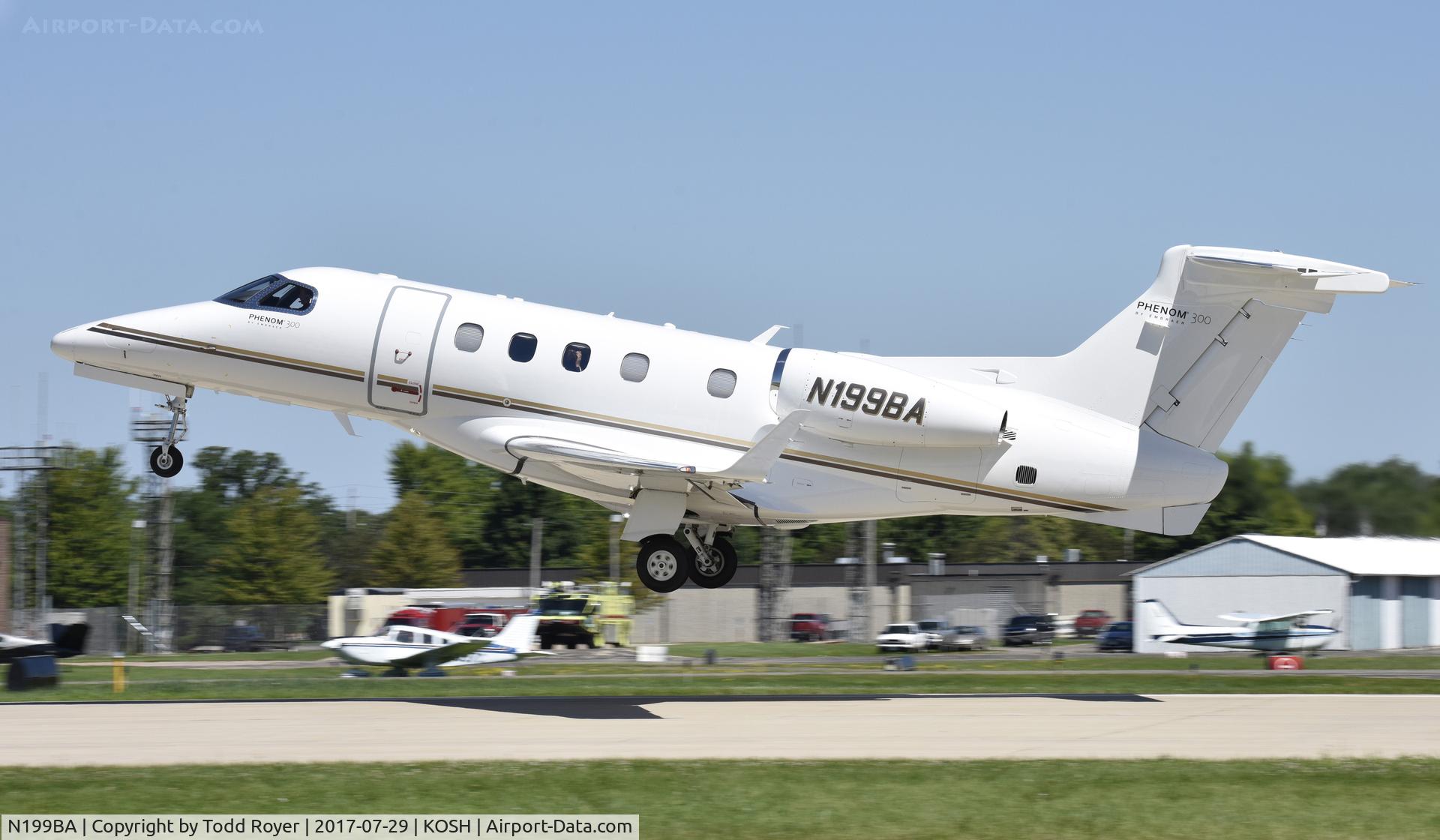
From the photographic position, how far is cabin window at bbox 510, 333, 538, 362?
20859 millimetres

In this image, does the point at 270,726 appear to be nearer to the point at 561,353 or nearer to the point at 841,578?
the point at 561,353

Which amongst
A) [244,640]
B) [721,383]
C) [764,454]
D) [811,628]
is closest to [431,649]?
[721,383]

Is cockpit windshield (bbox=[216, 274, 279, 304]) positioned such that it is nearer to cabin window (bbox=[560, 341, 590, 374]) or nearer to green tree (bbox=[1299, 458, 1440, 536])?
cabin window (bbox=[560, 341, 590, 374])

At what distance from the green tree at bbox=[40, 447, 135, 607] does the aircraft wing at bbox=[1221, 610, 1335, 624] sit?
5687 cm

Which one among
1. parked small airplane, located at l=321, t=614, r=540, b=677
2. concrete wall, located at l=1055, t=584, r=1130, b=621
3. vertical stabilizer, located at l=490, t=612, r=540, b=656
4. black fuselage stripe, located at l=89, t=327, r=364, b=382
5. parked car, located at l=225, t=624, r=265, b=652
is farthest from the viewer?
concrete wall, located at l=1055, t=584, r=1130, b=621

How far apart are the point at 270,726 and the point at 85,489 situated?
62.6 metres

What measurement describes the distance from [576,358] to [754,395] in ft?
8.84

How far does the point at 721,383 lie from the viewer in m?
20.9

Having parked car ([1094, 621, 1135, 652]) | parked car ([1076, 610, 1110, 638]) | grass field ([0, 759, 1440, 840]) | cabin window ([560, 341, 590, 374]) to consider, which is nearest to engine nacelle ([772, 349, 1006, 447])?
cabin window ([560, 341, 590, 374])

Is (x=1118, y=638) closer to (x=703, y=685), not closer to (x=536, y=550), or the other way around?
(x=703, y=685)

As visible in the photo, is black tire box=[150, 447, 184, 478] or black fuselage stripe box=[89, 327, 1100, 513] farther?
black tire box=[150, 447, 184, 478]

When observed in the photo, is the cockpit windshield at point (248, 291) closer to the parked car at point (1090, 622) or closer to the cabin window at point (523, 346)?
the cabin window at point (523, 346)

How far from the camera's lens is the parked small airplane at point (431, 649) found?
33000 millimetres

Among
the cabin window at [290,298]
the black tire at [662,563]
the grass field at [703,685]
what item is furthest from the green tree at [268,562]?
the black tire at [662,563]
